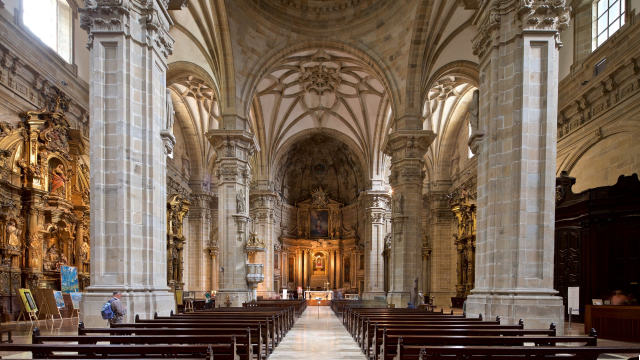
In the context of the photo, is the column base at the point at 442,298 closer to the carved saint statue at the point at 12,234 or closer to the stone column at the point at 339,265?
the stone column at the point at 339,265

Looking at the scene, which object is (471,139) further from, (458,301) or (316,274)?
(316,274)

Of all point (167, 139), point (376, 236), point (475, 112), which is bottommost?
point (376, 236)

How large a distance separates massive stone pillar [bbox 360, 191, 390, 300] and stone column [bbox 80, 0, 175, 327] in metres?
23.8

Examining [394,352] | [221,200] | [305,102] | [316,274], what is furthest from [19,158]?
[316,274]

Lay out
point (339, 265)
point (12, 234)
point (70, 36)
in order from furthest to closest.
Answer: point (339, 265), point (70, 36), point (12, 234)

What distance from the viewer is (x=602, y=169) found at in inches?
575

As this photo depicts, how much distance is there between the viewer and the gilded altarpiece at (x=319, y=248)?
133ft

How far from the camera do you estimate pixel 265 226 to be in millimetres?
32625

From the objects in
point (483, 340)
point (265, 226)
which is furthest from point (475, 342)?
point (265, 226)

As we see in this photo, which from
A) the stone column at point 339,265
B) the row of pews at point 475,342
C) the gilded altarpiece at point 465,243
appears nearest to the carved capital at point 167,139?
the row of pews at point 475,342

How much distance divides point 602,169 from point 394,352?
422 inches

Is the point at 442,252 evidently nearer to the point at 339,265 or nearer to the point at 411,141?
the point at 411,141

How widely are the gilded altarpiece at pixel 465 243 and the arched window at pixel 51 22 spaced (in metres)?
18.9

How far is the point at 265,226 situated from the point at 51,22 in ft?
61.8
